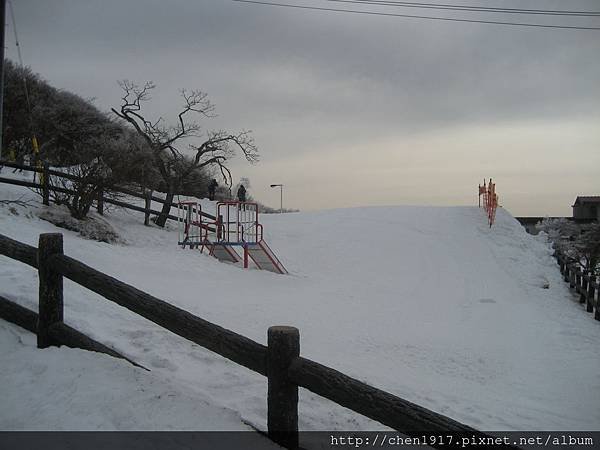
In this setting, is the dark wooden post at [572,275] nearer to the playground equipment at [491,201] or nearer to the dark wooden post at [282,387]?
the playground equipment at [491,201]

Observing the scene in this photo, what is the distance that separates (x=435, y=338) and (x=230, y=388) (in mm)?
5494

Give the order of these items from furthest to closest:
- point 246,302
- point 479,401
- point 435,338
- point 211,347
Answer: point 246,302
point 435,338
point 479,401
point 211,347

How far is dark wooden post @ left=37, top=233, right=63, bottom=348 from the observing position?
4.39 m

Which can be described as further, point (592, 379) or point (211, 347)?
point (592, 379)

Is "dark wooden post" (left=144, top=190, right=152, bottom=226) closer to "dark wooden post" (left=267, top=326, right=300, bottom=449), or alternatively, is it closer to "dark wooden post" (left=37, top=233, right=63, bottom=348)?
"dark wooden post" (left=37, top=233, right=63, bottom=348)

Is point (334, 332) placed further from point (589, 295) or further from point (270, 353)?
point (589, 295)

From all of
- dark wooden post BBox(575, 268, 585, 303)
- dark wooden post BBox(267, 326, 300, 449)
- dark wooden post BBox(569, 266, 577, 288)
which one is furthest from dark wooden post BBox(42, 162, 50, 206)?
dark wooden post BBox(569, 266, 577, 288)

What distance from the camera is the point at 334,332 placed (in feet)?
28.2

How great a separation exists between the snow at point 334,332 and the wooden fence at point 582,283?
0.34m

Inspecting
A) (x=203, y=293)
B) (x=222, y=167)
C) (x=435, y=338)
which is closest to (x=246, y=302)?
(x=203, y=293)

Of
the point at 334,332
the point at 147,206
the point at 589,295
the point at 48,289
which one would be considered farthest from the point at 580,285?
the point at 147,206

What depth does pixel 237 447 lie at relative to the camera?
3049mm

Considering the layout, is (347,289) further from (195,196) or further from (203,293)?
(195,196)

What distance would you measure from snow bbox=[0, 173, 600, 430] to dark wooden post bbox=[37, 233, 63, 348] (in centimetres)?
22
